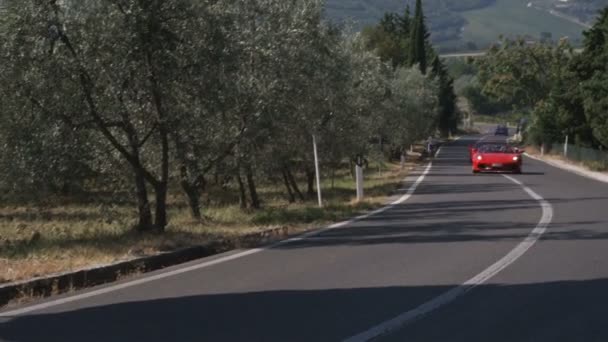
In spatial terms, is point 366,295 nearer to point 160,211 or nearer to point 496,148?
point 160,211

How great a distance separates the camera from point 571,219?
2145cm

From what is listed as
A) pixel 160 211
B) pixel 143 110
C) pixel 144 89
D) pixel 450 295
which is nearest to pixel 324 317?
pixel 450 295

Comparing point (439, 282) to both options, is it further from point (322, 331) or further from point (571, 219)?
point (571, 219)

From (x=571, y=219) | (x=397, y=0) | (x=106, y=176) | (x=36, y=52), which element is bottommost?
(x=571, y=219)

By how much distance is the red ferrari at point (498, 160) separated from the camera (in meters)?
47.4

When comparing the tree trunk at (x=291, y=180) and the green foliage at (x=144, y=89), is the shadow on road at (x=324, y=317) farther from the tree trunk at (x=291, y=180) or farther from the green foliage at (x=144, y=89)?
the tree trunk at (x=291, y=180)

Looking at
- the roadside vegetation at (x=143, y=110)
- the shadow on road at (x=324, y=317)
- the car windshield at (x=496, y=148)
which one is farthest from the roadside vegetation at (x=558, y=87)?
the shadow on road at (x=324, y=317)

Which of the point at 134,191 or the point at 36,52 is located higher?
the point at 36,52

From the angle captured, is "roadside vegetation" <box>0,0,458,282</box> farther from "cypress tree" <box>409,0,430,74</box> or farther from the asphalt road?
"cypress tree" <box>409,0,430,74</box>

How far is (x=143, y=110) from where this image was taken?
58.0 ft

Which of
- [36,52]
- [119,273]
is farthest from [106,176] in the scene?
[119,273]

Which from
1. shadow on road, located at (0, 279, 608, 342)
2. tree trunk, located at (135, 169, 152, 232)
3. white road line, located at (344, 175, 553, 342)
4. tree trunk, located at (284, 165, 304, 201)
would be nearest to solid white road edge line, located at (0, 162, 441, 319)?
shadow on road, located at (0, 279, 608, 342)

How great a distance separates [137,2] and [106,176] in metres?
4.94

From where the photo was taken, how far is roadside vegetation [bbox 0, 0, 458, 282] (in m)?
16.2
